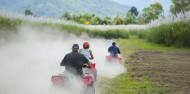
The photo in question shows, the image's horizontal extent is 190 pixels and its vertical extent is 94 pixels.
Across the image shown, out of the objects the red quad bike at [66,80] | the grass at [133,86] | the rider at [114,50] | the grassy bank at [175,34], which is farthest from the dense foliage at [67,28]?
the red quad bike at [66,80]

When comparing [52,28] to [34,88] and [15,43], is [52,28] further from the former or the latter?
[34,88]

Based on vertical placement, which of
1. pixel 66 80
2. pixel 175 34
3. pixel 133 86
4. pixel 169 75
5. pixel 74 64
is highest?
pixel 74 64

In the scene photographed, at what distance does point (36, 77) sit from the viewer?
57.6ft

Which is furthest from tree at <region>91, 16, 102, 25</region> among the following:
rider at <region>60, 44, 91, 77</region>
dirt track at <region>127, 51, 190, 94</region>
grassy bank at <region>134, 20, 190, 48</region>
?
rider at <region>60, 44, 91, 77</region>

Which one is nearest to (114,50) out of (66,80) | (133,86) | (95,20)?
(133,86)

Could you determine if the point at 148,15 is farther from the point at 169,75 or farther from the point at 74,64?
the point at 74,64

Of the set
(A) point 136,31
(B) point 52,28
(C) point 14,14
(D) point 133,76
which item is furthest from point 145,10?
(D) point 133,76

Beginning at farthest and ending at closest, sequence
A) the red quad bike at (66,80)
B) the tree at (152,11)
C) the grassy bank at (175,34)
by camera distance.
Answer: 1. the tree at (152,11)
2. the grassy bank at (175,34)
3. the red quad bike at (66,80)

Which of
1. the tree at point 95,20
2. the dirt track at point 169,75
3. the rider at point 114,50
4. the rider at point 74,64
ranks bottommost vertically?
the tree at point 95,20

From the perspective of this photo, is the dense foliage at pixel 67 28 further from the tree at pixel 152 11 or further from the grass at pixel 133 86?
the tree at pixel 152 11

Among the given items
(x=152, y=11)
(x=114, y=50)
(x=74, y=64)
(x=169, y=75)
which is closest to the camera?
(x=74, y=64)

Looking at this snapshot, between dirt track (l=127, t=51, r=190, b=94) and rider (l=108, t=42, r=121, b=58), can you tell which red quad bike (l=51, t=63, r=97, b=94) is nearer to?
dirt track (l=127, t=51, r=190, b=94)

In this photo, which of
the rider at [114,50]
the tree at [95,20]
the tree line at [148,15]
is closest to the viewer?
the rider at [114,50]

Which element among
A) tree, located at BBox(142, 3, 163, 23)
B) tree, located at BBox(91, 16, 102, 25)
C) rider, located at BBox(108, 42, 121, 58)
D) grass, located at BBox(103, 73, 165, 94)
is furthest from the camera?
tree, located at BBox(91, 16, 102, 25)
